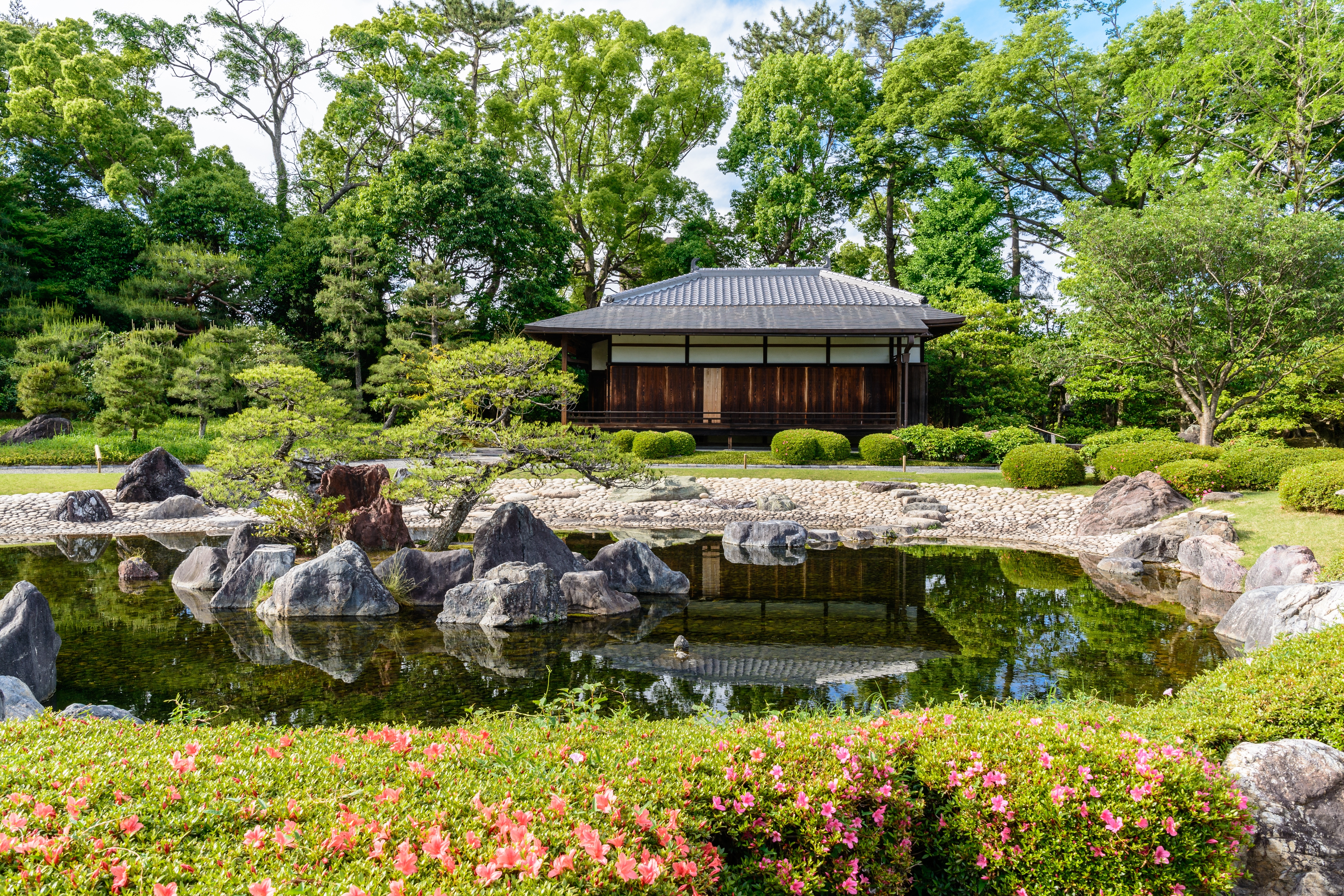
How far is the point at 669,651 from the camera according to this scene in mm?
6289

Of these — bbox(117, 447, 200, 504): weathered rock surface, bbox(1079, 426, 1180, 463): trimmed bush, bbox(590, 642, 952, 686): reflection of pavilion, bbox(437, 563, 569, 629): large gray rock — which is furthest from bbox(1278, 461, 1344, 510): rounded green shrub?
bbox(117, 447, 200, 504): weathered rock surface

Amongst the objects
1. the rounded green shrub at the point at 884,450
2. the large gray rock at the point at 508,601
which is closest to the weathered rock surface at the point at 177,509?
the large gray rock at the point at 508,601

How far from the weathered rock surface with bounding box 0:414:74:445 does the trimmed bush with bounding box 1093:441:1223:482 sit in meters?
22.6

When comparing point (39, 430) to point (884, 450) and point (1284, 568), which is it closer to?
point (884, 450)

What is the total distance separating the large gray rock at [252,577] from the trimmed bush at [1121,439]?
14495mm

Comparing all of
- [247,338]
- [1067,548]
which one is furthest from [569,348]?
[1067,548]

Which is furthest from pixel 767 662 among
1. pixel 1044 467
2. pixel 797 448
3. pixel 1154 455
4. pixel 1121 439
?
pixel 1121 439

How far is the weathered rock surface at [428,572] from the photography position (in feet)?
25.6

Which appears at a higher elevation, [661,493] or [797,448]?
[797,448]

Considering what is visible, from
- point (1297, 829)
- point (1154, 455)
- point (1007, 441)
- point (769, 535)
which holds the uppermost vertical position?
point (1007, 441)

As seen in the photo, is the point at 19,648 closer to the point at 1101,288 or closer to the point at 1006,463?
the point at 1006,463

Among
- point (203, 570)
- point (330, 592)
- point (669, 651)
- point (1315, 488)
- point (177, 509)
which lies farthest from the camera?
point (177, 509)

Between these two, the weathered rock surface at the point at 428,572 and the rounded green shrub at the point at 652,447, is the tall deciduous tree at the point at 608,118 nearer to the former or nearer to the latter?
the rounded green shrub at the point at 652,447

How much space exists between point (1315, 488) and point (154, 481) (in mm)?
17868
